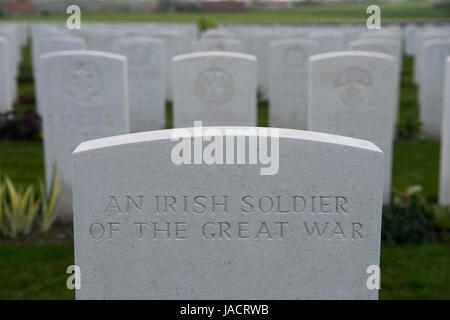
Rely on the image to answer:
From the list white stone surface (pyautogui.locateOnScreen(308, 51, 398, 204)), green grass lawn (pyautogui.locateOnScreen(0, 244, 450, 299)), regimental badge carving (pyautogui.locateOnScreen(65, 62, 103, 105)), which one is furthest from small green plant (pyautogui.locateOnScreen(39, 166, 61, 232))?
white stone surface (pyautogui.locateOnScreen(308, 51, 398, 204))

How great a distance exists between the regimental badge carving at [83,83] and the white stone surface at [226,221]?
3.36m

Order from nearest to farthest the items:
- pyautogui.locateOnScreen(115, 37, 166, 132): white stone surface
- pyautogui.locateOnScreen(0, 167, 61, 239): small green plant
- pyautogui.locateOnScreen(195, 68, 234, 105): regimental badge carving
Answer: pyautogui.locateOnScreen(0, 167, 61, 239): small green plant < pyautogui.locateOnScreen(195, 68, 234, 105): regimental badge carving < pyautogui.locateOnScreen(115, 37, 166, 132): white stone surface

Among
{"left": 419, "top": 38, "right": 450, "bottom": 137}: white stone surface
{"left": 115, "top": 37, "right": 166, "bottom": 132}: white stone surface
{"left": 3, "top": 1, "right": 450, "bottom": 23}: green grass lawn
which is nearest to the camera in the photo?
{"left": 115, "top": 37, "right": 166, "bottom": 132}: white stone surface

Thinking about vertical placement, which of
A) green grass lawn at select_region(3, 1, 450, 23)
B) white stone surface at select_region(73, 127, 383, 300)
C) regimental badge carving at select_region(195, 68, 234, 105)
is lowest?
white stone surface at select_region(73, 127, 383, 300)

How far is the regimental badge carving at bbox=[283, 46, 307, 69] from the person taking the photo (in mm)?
9797

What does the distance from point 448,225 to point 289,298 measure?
11.8ft

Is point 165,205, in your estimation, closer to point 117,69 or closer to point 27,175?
point 117,69

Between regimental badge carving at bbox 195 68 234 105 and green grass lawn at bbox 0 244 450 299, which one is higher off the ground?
regimental badge carving at bbox 195 68 234 105

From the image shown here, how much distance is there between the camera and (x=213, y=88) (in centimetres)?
654

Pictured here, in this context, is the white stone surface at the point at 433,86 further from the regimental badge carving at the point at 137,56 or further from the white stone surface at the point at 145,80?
the regimental badge carving at the point at 137,56

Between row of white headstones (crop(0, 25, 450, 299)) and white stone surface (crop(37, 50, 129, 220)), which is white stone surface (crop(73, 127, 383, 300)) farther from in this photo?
white stone surface (crop(37, 50, 129, 220))

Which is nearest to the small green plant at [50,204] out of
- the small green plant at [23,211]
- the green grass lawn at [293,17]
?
the small green plant at [23,211]
